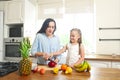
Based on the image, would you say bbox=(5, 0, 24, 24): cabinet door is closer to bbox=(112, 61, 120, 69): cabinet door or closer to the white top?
the white top

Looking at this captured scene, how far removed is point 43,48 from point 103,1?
1.97 meters

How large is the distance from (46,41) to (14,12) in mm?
1666

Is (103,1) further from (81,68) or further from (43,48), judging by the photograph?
(81,68)

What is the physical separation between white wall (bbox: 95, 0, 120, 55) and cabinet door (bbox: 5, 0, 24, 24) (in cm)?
158

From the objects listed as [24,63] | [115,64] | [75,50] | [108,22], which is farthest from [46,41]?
[108,22]

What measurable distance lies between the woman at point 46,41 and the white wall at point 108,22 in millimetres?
1583

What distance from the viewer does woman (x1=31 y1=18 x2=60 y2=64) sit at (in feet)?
6.93

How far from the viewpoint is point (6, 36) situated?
354 centimetres

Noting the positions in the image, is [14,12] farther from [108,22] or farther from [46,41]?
[108,22]

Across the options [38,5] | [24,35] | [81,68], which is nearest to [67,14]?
[38,5]

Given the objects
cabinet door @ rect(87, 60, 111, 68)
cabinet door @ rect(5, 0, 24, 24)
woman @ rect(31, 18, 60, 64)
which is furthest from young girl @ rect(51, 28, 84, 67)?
cabinet door @ rect(5, 0, 24, 24)

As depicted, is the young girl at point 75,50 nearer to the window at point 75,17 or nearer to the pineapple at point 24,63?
the pineapple at point 24,63

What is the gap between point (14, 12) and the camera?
11.5ft

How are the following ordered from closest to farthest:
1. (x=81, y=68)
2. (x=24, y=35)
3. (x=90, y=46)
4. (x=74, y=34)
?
(x=81, y=68), (x=74, y=34), (x=24, y=35), (x=90, y=46)
